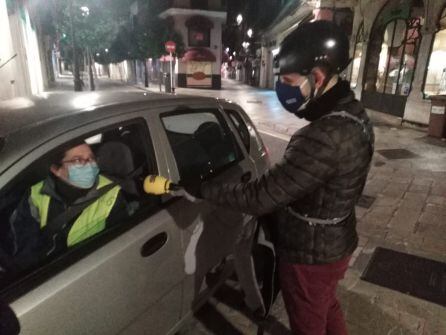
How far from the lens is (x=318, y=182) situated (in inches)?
59.5

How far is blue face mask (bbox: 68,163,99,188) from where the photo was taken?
74.1 inches

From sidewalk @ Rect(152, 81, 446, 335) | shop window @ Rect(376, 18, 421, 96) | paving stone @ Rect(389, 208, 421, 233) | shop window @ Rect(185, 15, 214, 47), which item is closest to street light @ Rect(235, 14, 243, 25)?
shop window @ Rect(185, 15, 214, 47)

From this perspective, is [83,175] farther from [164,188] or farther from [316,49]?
[316,49]

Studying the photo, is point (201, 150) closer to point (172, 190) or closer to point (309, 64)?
point (172, 190)

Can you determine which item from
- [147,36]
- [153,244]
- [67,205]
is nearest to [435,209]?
[153,244]

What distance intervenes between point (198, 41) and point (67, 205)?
106 ft

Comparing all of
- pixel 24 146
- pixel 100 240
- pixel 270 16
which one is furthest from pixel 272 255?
pixel 270 16

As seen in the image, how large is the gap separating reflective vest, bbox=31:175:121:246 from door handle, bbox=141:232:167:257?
25cm

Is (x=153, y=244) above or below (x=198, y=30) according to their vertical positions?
below

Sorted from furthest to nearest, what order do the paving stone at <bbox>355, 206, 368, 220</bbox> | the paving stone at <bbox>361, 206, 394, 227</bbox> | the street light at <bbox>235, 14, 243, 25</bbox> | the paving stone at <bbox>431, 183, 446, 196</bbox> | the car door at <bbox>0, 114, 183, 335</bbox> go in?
the street light at <bbox>235, 14, 243, 25</bbox>
the paving stone at <bbox>431, 183, 446, 196</bbox>
the paving stone at <bbox>355, 206, 368, 220</bbox>
the paving stone at <bbox>361, 206, 394, 227</bbox>
the car door at <bbox>0, 114, 183, 335</bbox>

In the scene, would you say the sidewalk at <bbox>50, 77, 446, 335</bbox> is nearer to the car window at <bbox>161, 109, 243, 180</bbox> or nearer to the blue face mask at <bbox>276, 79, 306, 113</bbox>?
the car window at <bbox>161, 109, 243, 180</bbox>

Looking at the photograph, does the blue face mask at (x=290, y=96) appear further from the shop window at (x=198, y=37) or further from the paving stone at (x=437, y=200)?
the shop window at (x=198, y=37)

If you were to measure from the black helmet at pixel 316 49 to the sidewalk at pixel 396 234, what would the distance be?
2033 mm

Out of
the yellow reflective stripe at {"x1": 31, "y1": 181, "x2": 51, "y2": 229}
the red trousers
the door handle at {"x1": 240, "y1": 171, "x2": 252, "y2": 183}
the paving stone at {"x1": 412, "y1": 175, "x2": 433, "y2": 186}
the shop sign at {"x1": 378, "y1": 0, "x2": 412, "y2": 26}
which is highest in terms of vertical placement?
the shop sign at {"x1": 378, "y1": 0, "x2": 412, "y2": 26}
